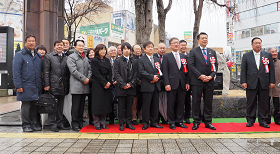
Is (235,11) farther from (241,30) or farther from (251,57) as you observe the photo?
(241,30)

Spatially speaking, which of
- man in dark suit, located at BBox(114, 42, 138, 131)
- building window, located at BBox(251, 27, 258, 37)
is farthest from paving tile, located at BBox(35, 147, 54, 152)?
building window, located at BBox(251, 27, 258, 37)

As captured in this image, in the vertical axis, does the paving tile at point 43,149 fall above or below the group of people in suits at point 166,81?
below

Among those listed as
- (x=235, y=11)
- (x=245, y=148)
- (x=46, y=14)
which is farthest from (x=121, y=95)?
(x=235, y=11)

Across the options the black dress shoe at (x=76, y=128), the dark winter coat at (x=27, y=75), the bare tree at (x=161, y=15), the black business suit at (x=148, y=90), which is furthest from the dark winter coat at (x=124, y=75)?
the bare tree at (x=161, y=15)

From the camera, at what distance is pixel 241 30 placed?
116 feet

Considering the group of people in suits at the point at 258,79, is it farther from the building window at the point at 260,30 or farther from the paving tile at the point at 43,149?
the building window at the point at 260,30

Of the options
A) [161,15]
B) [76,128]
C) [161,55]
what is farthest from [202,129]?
[161,15]

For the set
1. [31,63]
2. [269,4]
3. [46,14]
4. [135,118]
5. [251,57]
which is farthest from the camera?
[269,4]

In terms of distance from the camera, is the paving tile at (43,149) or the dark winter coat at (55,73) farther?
the dark winter coat at (55,73)

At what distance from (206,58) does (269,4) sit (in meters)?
31.7

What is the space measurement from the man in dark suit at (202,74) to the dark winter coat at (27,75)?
11.3ft

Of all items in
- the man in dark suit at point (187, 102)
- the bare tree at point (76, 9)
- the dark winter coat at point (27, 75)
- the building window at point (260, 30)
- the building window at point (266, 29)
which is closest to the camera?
the dark winter coat at point (27, 75)

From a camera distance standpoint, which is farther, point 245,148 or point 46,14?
point 46,14

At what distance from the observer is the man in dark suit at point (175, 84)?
4984 millimetres
